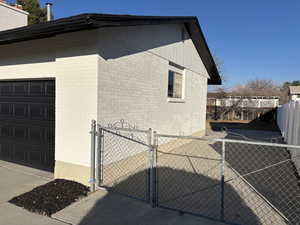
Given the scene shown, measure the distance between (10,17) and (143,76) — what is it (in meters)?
8.25

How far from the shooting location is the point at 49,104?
5465 mm

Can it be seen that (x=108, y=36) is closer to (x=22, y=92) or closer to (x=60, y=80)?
(x=60, y=80)

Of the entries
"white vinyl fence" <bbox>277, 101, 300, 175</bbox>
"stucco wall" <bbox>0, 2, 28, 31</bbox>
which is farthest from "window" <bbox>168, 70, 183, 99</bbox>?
"stucco wall" <bbox>0, 2, 28, 31</bbox>

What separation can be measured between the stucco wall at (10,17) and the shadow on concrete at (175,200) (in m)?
9.46

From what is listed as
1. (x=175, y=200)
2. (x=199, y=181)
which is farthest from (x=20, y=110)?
(x=199, y=181)

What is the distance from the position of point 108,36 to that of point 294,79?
72738 millimetres

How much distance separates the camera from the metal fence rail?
3836 millimetres

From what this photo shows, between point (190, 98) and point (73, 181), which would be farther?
point (190, 98)

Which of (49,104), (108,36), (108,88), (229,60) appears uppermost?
(229,60)

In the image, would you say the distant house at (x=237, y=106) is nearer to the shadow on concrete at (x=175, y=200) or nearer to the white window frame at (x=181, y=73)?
the white window frame at (x=181, y=73)

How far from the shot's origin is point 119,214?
12.0 ft

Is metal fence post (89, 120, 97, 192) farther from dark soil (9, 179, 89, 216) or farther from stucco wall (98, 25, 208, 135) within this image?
stucco wall (98, 25, 208, 135)

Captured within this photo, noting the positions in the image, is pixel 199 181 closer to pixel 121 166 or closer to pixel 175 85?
pixel 121 166

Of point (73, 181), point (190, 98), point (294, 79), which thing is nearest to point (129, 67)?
point (73, 181)
